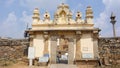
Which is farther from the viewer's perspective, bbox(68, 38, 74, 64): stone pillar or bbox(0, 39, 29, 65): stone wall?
bbox(0, 39, 29, 65): stone wall

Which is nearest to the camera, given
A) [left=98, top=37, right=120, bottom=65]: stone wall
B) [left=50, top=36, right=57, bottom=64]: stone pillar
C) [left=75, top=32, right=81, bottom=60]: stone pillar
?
[left=98, top=37, right=120, bottom=65]: stone wall

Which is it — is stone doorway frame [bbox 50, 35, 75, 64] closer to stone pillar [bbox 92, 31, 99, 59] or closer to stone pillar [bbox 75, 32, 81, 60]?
stone pillar [bbox 75, 32, 81, 60]

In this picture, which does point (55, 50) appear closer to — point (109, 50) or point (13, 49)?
point (13, 49)

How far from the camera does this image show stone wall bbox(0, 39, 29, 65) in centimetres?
1944

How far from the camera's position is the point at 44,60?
17672 millimetres

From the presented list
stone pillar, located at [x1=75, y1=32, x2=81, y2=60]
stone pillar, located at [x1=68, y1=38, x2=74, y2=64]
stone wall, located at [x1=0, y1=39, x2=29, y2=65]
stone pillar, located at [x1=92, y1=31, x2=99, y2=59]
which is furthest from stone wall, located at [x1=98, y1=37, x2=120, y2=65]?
stone wall, located at [x1=0, y1=39, x2=29, y2=65]

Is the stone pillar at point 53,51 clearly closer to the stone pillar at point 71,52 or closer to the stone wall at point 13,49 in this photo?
the stone pillar at point 71,52

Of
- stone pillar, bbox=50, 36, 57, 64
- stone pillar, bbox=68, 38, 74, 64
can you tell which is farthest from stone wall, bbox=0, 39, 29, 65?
stone pillar, bbox=68, 38, 74, 64

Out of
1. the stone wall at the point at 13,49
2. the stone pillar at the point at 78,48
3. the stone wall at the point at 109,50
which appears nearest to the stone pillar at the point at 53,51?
the stone pillar at the point at 78,48

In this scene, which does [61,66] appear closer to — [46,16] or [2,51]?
[46,16]

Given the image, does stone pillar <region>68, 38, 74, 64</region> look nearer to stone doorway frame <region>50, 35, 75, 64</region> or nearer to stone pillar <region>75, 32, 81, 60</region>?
stone doorway frame <region>50, 35, 75, 64</region>

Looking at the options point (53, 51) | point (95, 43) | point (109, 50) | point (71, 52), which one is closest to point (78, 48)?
point (71, 52)

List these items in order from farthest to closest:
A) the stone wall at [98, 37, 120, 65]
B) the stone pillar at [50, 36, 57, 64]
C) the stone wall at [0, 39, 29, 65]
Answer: the stone wall at [0, 39, 29, 65] < the stone pillar at [50, 36, 57, 64] < the stone wall at [98, 37, 120, 65]

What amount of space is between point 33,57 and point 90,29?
17.8 feet
